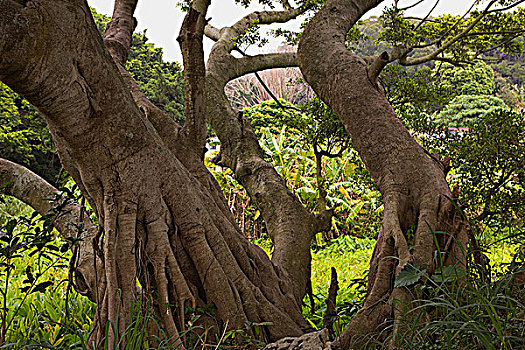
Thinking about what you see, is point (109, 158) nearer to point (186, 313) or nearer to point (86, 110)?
point (86, 110)

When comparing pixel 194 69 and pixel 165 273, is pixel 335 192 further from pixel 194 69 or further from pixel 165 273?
pixel 165 273

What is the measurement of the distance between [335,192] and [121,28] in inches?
250

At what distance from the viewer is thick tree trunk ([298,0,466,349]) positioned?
2680 mm

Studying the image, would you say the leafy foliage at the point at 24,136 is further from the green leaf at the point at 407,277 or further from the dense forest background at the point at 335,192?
the green leaf at the point at 407,277

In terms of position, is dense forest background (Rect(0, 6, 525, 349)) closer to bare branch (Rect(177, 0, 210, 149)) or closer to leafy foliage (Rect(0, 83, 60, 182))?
leafy foliage (Rect(0, 83, 60, 182))

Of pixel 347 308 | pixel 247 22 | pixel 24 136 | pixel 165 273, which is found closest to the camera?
pixel 165 273

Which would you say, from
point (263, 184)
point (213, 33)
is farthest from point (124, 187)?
point (213, 33)

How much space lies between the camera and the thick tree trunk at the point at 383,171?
2680 millimetres

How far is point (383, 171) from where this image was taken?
127 inches

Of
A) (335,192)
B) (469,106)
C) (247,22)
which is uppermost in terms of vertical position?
(469,106)

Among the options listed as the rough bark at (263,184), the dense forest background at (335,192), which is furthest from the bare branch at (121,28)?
the dense forest background at (335,192)

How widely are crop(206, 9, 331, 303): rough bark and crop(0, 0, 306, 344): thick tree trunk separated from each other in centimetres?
86

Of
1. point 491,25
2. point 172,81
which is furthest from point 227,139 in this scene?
point 172,81

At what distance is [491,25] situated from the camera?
4844 mm
